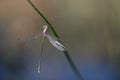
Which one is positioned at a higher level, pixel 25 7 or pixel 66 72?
pixel 25 7

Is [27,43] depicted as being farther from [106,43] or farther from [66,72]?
[106,43]

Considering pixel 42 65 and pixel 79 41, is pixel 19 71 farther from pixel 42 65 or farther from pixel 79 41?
pixel 79 41

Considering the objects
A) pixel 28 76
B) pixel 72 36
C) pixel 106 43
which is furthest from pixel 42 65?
pixel 106 43

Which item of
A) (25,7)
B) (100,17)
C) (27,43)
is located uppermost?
(25,7)

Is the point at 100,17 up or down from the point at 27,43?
down

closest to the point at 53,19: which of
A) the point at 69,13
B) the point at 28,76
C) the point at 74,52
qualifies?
the point at 69,13

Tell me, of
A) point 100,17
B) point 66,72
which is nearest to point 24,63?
point 66,72

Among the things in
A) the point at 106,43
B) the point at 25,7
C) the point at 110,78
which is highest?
the point at 25,7
